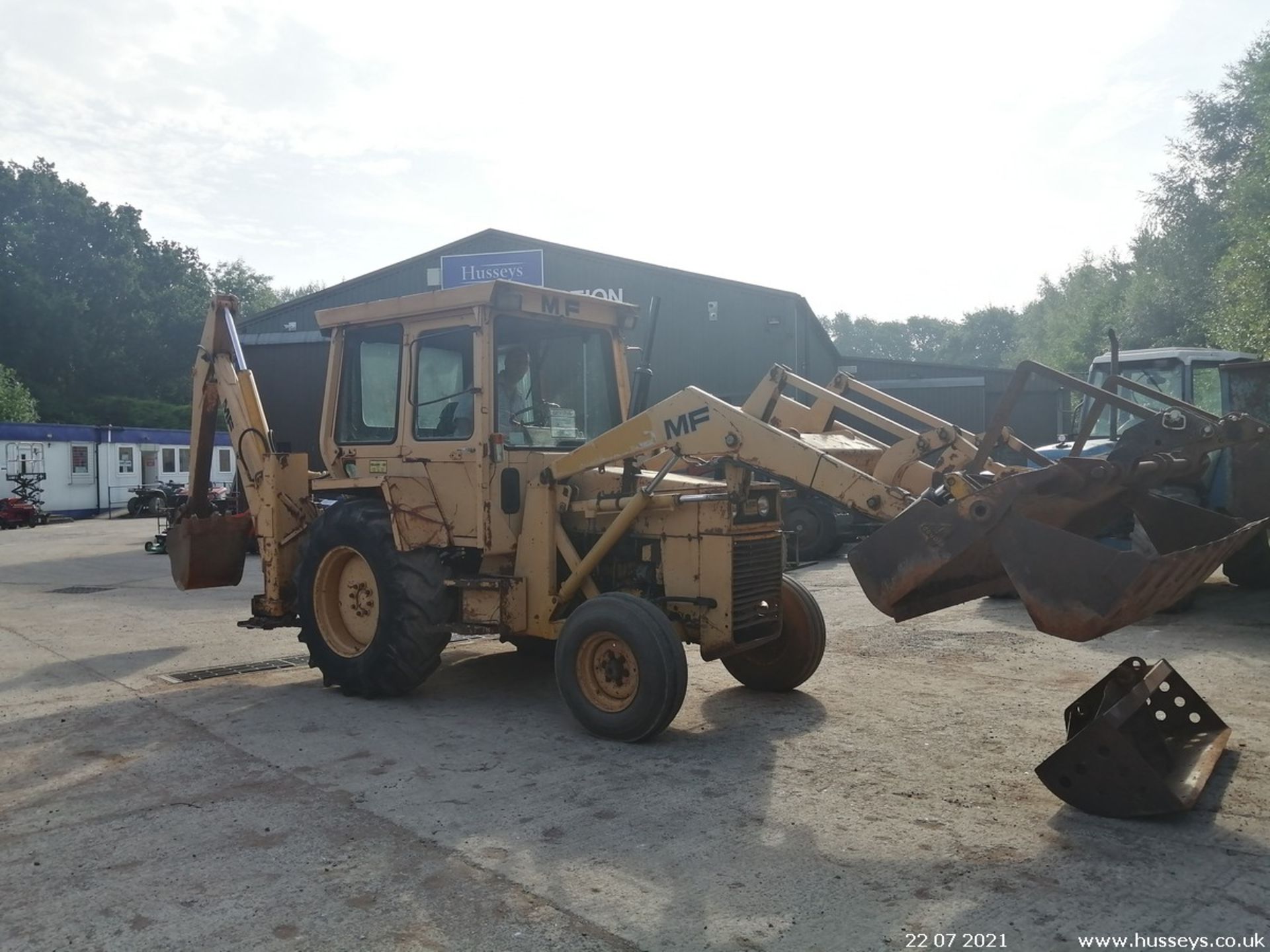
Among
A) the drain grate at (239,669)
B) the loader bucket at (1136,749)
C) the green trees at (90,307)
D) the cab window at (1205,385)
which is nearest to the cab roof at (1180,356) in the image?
the cab window at (1205,385)

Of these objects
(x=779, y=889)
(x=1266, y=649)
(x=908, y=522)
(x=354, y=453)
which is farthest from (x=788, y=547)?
(x=779, y=889)

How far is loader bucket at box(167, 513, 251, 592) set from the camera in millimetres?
8242

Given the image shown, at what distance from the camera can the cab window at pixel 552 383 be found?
6637mm

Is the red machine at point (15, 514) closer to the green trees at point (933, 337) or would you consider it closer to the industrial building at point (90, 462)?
the industrial building at point (90, 462)

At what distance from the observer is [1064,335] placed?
59.8 m

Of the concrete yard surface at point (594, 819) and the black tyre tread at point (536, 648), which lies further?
the black tyre tread at point (536, 648)

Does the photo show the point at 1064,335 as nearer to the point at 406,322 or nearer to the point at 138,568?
the point at 138,568

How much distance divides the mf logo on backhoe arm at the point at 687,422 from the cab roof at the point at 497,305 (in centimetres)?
133

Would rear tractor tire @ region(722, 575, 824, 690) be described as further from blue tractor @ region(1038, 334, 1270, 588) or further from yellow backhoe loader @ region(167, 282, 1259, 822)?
blue tractor @ region(1038, 334, 1270, 588)

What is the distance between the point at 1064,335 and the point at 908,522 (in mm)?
60840

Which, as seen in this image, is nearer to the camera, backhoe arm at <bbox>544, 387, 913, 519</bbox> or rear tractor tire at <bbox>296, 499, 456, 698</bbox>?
backhoe arm at <bbox>544, 387, 913, 519</bbox>

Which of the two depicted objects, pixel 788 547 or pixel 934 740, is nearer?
pixel 934 740

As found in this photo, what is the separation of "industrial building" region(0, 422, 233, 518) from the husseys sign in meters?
8.80

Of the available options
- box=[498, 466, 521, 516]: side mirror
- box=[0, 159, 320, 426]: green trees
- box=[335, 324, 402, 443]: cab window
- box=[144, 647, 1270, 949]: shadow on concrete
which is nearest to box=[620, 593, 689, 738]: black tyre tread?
box=[144, 647, 1270, 949]: shadow on concrete
